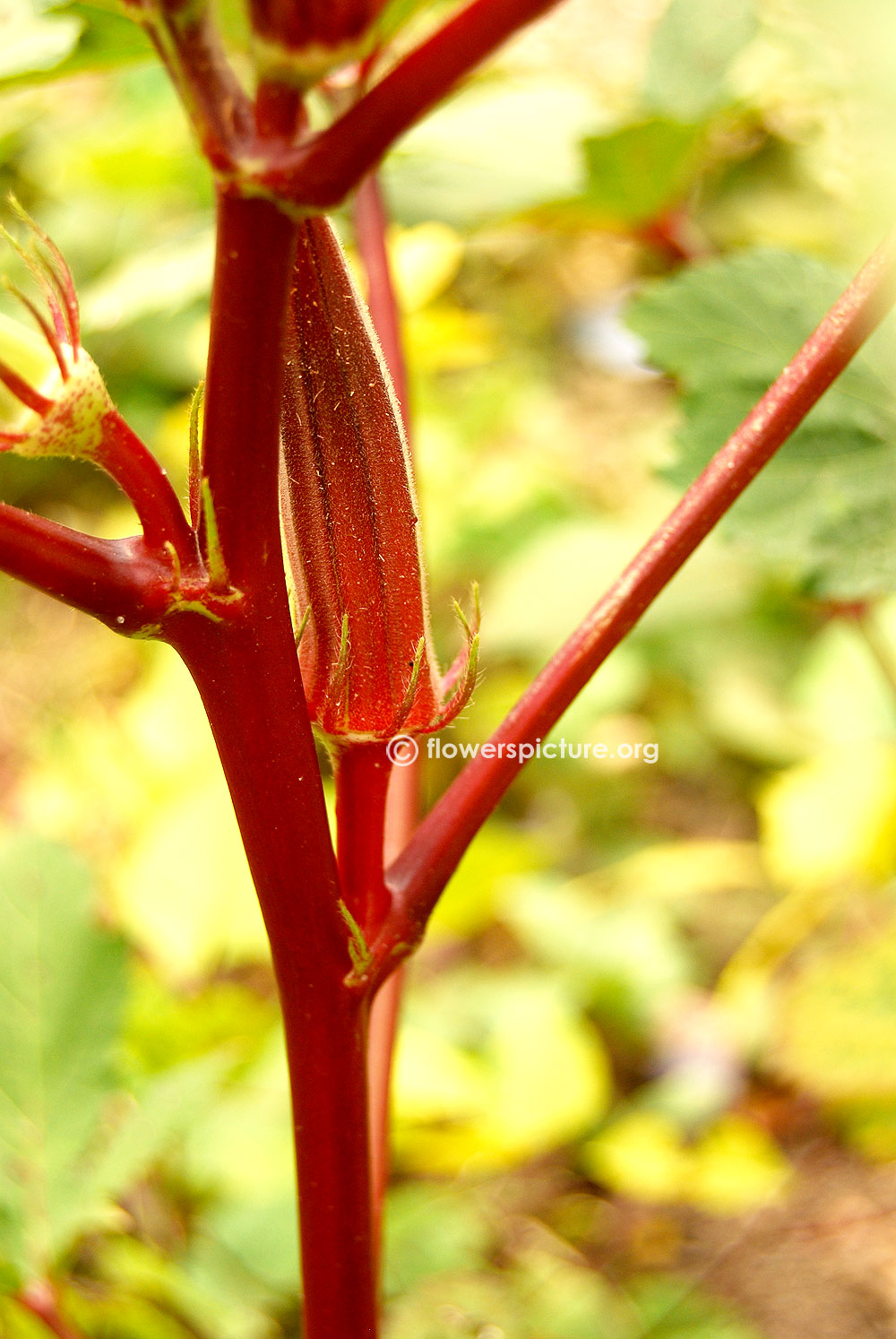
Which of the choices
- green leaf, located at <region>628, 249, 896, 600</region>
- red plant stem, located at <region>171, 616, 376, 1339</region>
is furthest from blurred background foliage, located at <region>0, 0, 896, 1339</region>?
red plant stem, located at <region>171, 616, 376, 1339</region>

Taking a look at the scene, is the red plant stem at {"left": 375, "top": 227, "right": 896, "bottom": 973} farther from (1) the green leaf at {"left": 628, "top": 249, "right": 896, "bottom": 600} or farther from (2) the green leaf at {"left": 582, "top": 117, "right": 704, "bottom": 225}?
(2) the green leaf at {"left": 582, "top": 117, "right": 704, "bottom": 225}

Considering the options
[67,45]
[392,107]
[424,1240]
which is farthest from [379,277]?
[424,1240]

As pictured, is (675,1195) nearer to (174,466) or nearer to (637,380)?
(174,466)

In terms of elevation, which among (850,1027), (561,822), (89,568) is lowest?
(561,822)

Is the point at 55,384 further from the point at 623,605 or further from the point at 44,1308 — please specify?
the point at 44,1308

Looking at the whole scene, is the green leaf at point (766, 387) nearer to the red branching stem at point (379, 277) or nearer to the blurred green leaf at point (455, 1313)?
the red branching stem at point (379, 277)

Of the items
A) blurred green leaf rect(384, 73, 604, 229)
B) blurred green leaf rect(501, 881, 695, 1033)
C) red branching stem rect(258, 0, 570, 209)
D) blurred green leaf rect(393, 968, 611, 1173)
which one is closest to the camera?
red branching stem rect(258, 0, 570, 209)

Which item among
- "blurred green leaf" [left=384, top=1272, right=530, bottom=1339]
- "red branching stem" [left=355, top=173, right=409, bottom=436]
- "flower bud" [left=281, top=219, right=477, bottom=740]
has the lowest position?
"blurred green leaf" [left=384, top=1272, right=530, bottom=1339]

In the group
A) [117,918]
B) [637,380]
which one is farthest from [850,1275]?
[637,380]
